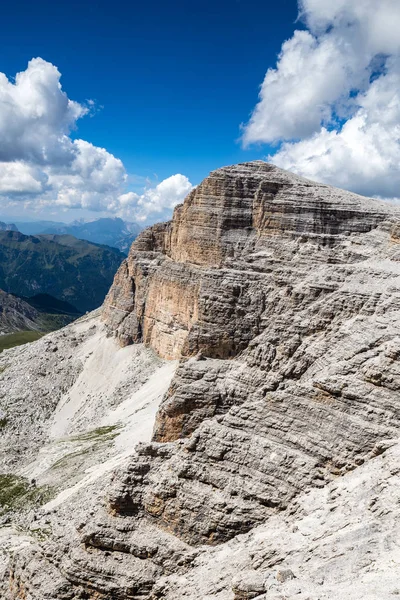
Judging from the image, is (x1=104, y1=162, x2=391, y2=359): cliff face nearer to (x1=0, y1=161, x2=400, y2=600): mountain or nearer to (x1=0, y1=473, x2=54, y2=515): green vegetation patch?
(x1=0, y1=161, x2=400, y2=600): mountain

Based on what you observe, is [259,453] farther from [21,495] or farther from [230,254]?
[230,254]

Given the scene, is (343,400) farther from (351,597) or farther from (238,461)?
(351,597)

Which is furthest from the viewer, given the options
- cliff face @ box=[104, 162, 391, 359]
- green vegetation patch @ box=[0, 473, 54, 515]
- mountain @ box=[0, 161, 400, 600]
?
green vegetation patch @ box=[0, 473, 54, 515]

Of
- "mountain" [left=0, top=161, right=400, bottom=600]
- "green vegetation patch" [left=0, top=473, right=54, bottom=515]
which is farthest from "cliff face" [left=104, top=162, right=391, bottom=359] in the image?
"green vegetation patch" [left=0, top=473, right=54, bottom=515]

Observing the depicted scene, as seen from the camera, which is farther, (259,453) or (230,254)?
(230,254)

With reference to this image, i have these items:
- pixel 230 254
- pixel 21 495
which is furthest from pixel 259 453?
pixel 230 254

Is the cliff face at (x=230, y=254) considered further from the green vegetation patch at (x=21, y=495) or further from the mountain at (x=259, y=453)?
the green vegetation patch at (x=21, y=495)

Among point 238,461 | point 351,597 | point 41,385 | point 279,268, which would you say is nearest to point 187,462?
point 238,461
